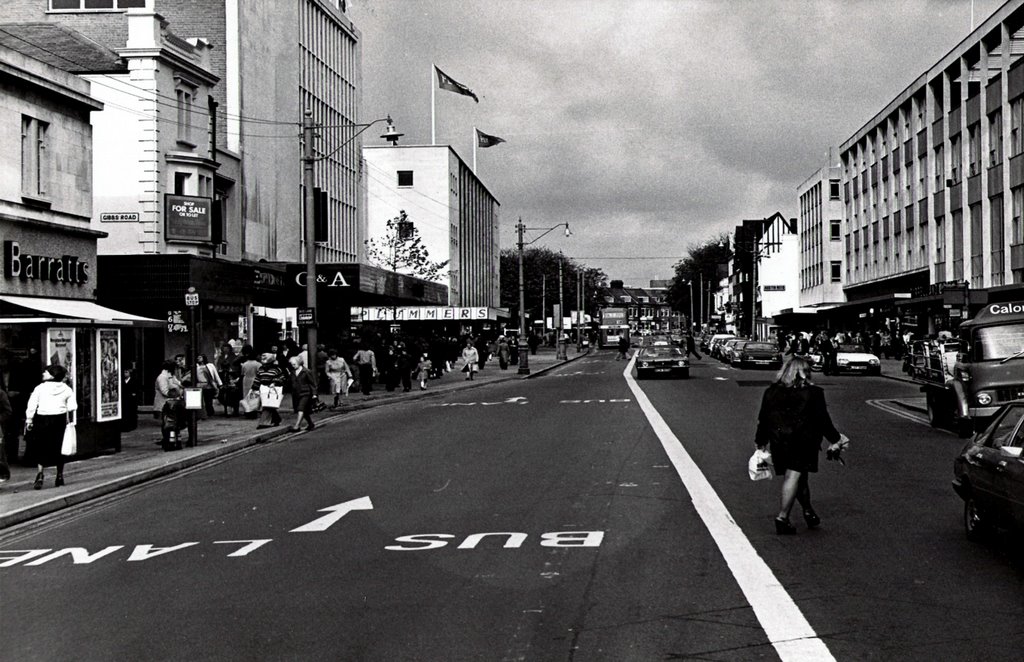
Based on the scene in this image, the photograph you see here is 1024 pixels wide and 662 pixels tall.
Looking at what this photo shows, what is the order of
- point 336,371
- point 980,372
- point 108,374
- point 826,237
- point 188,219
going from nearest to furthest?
point 980,372 < point 108,374 < point 336,371 < point 188,219 < point 826,237

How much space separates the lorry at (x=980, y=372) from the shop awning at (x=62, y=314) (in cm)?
1477

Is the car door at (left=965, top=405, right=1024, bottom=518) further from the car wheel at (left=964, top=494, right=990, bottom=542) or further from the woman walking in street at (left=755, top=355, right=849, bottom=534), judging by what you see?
the woman walking in street at (left=755, top=355, right=849, bottom=534)

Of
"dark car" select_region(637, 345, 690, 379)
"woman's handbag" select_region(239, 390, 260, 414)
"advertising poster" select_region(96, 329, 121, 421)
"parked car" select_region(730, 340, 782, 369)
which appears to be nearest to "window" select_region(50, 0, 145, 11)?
"woman's handbag" select_region(239, 390, 260, 414)

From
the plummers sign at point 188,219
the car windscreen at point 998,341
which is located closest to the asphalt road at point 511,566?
the car windscreen at point 998,341

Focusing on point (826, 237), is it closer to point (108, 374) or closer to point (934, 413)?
point (934, 413)

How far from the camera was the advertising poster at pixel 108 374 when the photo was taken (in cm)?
1922

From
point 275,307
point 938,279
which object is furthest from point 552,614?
point 938,279

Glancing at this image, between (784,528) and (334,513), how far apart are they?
4.72 meters

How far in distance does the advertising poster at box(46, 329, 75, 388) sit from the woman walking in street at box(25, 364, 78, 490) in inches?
94.5

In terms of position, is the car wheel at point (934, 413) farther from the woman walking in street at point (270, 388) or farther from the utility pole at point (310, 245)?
the utility pole at point (310, 245)

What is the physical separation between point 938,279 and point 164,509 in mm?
48334

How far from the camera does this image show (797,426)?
991 cm

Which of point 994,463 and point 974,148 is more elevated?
point 974,148

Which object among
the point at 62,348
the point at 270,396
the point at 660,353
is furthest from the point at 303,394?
the point at 660,353
